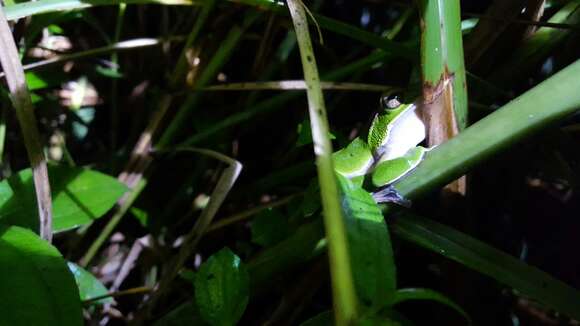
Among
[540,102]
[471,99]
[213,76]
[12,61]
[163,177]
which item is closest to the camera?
[540,102]

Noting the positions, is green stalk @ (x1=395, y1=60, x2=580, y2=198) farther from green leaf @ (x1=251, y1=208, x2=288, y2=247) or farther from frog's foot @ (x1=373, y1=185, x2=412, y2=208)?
green leaf @ (x1=251, y1=208, x2=288, y2=247)

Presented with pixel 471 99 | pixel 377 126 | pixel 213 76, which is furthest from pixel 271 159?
pixel 471 99

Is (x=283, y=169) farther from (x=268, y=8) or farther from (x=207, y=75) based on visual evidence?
(x=268, y=8)

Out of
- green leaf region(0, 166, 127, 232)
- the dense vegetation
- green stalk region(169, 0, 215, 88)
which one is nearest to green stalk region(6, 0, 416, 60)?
the dense vegetation

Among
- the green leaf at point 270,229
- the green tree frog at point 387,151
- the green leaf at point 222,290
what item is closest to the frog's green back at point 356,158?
the green tree frog at point 387,151

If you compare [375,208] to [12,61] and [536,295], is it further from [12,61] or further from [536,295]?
[12,61]

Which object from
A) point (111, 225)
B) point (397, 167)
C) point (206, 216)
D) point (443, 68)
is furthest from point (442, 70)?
point (111, 225)

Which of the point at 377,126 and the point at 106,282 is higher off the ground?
the point at 377,126

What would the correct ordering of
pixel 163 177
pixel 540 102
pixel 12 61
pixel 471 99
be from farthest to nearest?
1. pixel 163 177
2. pixel 471 99
3. pixel 12 61
4. pixel 540 102
